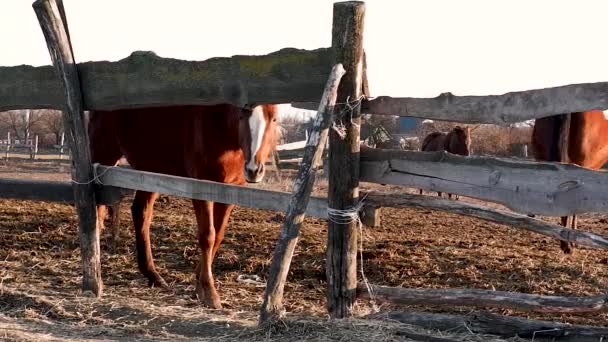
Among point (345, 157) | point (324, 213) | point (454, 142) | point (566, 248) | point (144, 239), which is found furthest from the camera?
point (454, 142)

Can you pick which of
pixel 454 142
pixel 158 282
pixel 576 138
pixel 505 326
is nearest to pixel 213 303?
pixel 158 282

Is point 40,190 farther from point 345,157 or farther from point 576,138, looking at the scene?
point 576,138

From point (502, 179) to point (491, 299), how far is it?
71 centimetres

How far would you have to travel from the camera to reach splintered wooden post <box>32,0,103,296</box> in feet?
17.6

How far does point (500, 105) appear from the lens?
12.9 feet

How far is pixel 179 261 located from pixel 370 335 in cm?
410

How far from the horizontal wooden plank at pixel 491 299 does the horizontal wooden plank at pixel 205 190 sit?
0.63 metres

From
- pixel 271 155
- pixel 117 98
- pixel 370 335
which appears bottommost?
pixel 370 335

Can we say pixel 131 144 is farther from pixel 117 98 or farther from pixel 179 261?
pixel 117 98

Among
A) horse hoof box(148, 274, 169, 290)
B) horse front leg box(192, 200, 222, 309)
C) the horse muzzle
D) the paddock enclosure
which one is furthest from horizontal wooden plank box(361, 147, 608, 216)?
horse hoof box(148, 274, 169, 290)

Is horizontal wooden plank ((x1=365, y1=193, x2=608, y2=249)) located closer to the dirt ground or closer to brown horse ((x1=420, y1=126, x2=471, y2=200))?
the dirt ground

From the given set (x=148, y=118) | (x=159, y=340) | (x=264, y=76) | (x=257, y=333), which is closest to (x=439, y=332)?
(x=257, y=333)

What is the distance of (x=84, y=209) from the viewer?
5562 millimetres

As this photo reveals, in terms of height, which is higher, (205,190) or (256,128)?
(256,128)
